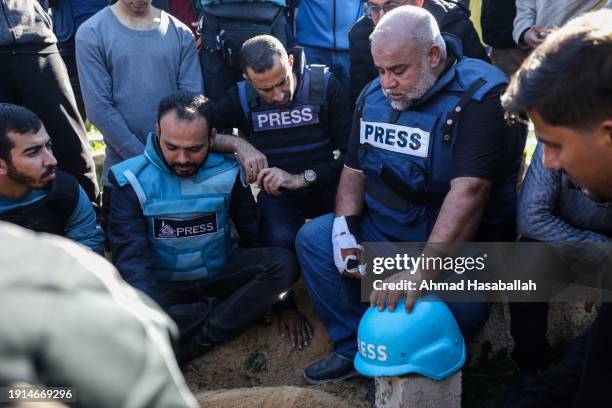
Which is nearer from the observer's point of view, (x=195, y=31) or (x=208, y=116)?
(x=208, y=116)

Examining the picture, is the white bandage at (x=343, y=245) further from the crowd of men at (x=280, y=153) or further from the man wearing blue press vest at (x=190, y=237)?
the man wearing blue press vest at (x=190, y=237)

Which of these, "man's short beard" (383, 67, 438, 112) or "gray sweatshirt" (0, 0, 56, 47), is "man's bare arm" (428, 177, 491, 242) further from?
"gray sweatshirt" (0, 0, 56, 47)

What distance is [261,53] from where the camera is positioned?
3707 millimetres

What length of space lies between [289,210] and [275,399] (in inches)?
49.0

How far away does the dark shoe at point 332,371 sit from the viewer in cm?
338

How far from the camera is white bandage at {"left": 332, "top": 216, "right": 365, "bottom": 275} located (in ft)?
11.0

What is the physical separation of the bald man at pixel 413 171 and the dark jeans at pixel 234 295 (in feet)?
0.53

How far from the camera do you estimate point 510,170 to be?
3.27m

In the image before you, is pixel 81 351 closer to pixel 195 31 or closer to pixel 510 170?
pixel 510 170

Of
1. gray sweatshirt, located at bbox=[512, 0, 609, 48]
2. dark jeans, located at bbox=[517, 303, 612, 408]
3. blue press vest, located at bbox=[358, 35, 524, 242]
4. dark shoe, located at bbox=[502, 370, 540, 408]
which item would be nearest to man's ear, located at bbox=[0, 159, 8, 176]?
blue press vest, located at bbox=[358, 35, 524, 242]

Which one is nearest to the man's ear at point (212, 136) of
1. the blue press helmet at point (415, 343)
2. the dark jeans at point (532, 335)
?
the blue press helmet at point (415, 343)

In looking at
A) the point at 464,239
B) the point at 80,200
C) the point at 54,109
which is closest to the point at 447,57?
the point at 464,239

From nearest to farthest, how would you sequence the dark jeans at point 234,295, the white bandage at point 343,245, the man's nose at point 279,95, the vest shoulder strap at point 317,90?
1. the white bandage at point 343,245
2. the dark jeans at point 234,295
3. the man's nose at point 279,95
4. the vest shoulder strap at point 317,90

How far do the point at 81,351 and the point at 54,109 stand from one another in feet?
12.1
